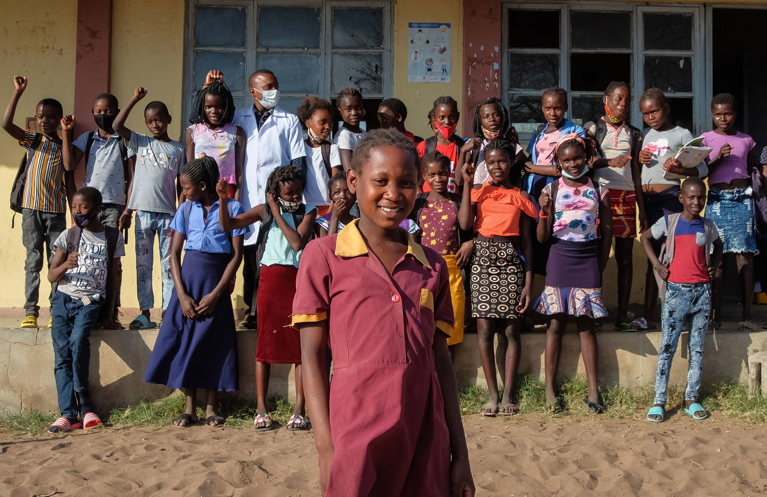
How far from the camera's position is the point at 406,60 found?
259 inches

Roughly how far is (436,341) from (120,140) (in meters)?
4.15

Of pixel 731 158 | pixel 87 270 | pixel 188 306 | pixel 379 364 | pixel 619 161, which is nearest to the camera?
pixel 379 364

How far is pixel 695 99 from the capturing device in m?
6.73

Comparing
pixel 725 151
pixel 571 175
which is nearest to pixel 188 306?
pixel 571 175

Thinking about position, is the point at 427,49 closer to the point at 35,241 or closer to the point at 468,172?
the point at 468,172

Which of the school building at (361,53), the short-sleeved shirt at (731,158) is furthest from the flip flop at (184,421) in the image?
the short-sleeved shirt at (731,158)

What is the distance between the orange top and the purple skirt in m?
0.30

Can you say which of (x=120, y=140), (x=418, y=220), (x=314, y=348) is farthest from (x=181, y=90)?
(x=314, y=348)

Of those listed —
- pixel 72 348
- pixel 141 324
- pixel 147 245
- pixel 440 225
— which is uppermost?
pixel 440 225

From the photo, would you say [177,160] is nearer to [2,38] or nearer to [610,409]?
[2,38]

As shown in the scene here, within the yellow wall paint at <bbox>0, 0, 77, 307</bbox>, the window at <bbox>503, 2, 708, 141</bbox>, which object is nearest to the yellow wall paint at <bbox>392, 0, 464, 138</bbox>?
the window at <bbox>503, 2, 708, 141</bbox>

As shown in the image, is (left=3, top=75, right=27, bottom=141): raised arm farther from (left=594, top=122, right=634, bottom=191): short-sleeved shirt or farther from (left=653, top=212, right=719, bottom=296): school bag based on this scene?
(left=653, top=212, right=719, bottom=296): school bag

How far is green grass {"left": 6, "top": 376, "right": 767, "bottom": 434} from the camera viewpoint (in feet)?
15.8

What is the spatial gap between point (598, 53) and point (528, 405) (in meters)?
3.46
